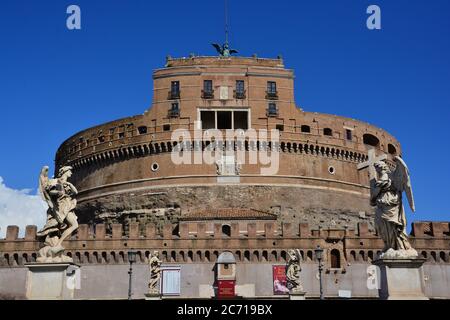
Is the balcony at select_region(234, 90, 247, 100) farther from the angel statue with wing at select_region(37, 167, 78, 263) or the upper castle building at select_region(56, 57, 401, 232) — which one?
the angel statue with wing at select_region(37, 167, 78, 263)

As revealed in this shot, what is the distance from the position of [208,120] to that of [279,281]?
18436 mm

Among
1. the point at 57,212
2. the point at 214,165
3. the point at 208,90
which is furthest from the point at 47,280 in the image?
the point at 208,90

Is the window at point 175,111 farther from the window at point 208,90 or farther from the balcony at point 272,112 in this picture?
the balcony at point 272,112

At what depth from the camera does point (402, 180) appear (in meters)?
10.6

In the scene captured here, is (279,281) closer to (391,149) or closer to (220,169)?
(220,169)

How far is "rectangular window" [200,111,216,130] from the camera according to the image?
49.7 meters

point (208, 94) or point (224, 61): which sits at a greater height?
point (224, 61)

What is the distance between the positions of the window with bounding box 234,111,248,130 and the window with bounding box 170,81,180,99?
554cm

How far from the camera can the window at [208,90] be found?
4909 cm

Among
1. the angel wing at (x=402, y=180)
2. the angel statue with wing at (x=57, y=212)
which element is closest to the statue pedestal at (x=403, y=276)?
the angel wing at (x=402, y=180)

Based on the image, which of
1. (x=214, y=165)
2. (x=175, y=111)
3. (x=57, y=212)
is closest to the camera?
(x=57, y=212)
